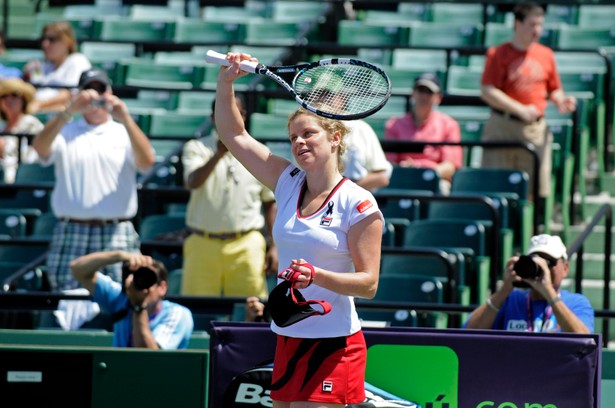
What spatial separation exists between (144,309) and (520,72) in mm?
4077

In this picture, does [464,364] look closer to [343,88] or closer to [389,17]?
[343,88]

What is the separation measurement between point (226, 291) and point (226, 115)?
3123 millimetres

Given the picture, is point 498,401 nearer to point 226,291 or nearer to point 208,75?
point 226,291

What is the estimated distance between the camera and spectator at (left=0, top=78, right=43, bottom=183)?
34.7 ft

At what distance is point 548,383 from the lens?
227 inches

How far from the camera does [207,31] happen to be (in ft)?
42.7

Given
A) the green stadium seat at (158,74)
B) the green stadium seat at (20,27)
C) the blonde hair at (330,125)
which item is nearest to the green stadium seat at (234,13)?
the green stadium seat at (158,74)

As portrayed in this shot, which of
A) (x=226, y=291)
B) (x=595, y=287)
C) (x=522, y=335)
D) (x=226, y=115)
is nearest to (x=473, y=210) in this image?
(x=595, y=287)

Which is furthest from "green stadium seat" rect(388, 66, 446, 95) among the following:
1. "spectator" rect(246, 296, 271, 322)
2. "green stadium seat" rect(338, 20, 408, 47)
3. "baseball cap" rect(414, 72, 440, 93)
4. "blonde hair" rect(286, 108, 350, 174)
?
"blonde hair" rect(286, 108, 350, 174)

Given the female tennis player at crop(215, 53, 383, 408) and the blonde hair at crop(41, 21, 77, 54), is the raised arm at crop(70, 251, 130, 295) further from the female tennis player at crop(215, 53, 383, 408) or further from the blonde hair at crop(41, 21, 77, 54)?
the blonde hair at crop(41, 21, 77, 54)

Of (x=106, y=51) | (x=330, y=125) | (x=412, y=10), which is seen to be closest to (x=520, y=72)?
(x=412, y=10)

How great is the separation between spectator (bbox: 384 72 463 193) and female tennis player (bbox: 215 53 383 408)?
15.6 ft

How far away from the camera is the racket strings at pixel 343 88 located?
498 centimetres

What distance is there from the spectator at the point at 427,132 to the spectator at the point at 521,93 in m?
0.25
